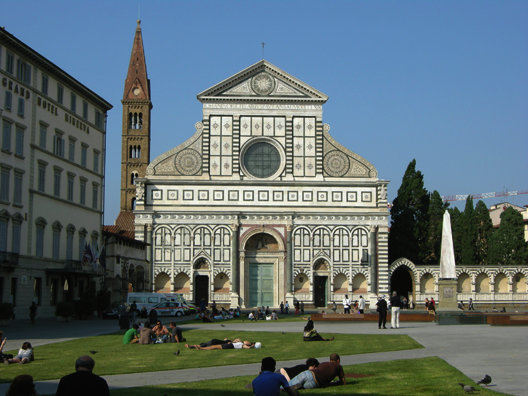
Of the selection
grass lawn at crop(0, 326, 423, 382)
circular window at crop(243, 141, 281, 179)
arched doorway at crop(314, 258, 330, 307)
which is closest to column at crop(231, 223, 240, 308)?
circular window at crop(243, 141, 281, 179)

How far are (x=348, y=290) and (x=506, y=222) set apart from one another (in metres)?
19.7

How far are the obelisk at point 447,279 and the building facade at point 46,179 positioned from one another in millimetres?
22490

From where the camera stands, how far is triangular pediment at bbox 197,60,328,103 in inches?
2355

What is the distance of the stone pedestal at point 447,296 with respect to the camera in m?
33.8

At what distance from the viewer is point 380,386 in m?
13.0

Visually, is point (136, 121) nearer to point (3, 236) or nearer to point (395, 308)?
point (3, 236)

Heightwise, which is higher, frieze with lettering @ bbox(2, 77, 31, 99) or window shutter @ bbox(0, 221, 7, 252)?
frieze with lettering @ bbox(2, 77, 31, 99)

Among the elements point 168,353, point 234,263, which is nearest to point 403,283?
point 234,263

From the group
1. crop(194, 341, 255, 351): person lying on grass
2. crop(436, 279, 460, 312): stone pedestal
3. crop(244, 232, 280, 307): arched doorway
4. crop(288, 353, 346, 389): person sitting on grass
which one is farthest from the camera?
crop(244, 232, 280, 307): arched doorway

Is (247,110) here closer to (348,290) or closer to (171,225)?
(171,225)

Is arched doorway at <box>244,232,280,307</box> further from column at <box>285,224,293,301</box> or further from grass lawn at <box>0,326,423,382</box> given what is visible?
grass lawn at <box>0,326,423,382</box>

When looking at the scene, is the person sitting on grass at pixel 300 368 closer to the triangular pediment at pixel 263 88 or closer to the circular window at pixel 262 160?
the circular window at pixel 262 160

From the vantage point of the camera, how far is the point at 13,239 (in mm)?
37062

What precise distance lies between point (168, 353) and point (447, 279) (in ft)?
62.5
